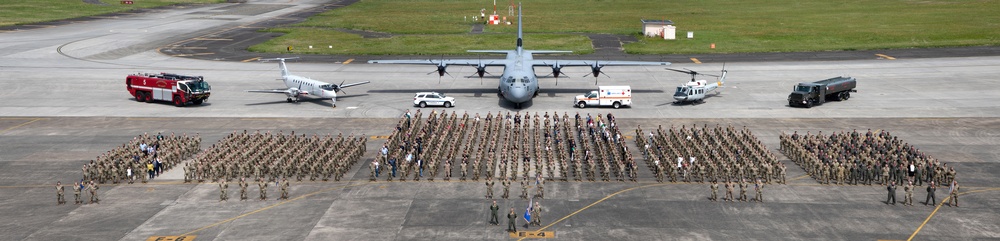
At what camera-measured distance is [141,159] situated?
43438 millimetres

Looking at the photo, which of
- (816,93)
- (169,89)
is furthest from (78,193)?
(816,93)

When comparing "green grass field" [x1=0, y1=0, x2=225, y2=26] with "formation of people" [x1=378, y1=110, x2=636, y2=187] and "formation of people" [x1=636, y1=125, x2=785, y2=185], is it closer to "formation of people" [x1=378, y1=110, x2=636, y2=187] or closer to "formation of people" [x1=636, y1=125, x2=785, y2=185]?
"formation of people" [x1=378, y1=110, x2=636, y2=187]

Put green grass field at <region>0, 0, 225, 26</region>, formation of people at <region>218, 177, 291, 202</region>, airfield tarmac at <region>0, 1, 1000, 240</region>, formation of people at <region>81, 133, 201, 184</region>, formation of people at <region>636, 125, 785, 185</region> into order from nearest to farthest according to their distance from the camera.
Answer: airfield tarmac at <region>0, 1, 1000, 240</region>, formation of people at <region>218, 177, 291, 202</region>, formation of people at <region>636, 125, 785, 185</region>, formation of people at <region>81, 133, 201, 184</region>, green grass field at <region>0, 0, 225, 26</region>

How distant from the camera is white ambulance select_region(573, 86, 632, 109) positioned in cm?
6328

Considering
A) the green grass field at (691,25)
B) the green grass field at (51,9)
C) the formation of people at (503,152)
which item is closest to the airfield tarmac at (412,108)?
the formation of people at (503,152)

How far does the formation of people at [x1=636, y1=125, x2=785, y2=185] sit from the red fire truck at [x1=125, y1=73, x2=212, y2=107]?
33.0 meters

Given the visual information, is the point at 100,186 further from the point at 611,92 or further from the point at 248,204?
the point at 611,92

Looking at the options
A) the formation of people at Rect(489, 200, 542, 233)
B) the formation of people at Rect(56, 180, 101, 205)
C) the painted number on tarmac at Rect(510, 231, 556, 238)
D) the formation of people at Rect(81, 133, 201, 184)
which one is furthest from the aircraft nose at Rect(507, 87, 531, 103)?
the formation of people at Rect(56, 180, 101, 205)

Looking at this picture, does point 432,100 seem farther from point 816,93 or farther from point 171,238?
point 171,238

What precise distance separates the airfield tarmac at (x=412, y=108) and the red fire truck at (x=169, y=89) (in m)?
0.98

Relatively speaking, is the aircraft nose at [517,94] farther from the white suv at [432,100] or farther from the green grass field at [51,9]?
the green grass field at [51,9]

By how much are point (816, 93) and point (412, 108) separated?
28948mm

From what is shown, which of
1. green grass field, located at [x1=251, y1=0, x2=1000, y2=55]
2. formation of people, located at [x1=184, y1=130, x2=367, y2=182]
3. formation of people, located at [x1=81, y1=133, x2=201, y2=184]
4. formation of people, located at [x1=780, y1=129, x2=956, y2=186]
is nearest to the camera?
formation of people, located at [x1=780, y1=129, x2=956, y2=186]

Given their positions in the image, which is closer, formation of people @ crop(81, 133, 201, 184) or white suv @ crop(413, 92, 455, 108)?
formation of people @ crop(81, 133, 201, 184)
